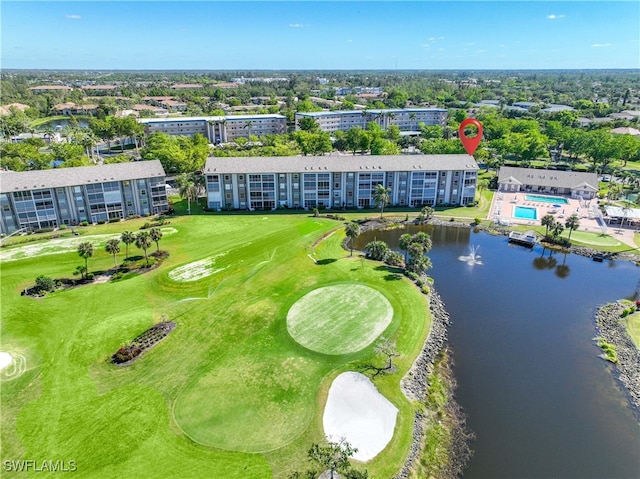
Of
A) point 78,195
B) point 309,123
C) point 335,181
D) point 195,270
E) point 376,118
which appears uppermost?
point 376,118

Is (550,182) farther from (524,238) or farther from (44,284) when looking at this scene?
(44,284)

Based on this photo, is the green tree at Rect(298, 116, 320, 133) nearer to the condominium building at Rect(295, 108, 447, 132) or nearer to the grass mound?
the condominium building at Rect(295, 108, 447, 132)

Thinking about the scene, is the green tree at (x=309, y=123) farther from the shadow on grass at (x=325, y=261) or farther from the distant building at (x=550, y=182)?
the shadow on grass at (x=325, y=261)

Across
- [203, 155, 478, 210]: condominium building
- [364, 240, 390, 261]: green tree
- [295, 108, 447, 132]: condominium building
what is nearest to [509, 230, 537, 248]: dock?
[203, 155, 478, 210]: condominium building

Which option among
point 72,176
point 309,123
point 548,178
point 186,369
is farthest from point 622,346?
point 309,123

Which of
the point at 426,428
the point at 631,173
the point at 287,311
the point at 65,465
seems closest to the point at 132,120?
the point at 287,311

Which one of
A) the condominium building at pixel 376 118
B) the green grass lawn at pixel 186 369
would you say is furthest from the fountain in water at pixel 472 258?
the condominium building at pixel 376 118
